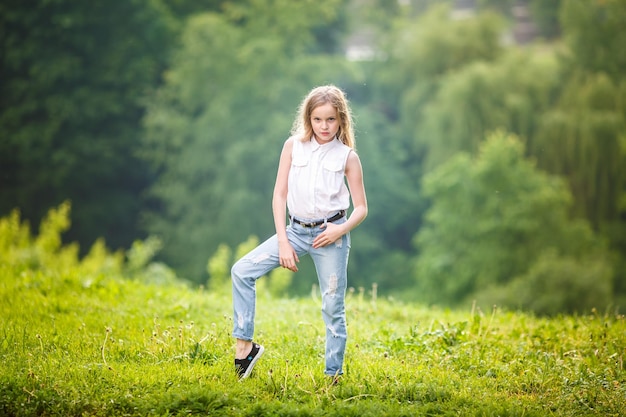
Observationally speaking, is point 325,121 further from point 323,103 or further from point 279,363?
point 279,363

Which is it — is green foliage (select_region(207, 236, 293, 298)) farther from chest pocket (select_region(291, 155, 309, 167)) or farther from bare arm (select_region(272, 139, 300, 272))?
chest pocket (select_region(291, 155, 309, 167))

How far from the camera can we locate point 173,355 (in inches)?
196

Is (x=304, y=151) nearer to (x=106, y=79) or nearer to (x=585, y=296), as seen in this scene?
(x=585, y=296)

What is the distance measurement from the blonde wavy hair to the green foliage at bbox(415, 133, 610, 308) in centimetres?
1923

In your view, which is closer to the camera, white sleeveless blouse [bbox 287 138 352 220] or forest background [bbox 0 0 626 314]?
A: white sleeveless blouse [bbox 287 138 352 220]

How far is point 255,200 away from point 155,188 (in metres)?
4.67

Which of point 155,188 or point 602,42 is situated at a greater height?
point 602,42

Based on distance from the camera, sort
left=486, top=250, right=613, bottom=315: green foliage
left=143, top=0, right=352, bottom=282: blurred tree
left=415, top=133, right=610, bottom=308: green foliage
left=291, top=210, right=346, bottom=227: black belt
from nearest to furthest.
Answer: left=291, top=210, right=346, bottom=227: black belt
left=486, top=250, right=613, bottom=315: green foliage
left=415, top=133, right=610, bottom=308: green foliage
left=143, top=0, right=352, bottom=282: blurred tree

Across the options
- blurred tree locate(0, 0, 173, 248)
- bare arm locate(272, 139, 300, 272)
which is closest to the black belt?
bare arm locate(272, 139, 300, 272)

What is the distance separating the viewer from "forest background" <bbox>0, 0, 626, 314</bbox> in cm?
2433

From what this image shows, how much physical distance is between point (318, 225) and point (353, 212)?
0.23 meters

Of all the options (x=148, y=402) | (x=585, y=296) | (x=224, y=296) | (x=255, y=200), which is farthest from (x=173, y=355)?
(x=255, y=200)

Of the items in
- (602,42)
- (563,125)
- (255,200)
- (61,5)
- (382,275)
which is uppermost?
(61,5)

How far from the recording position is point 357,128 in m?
24.9
